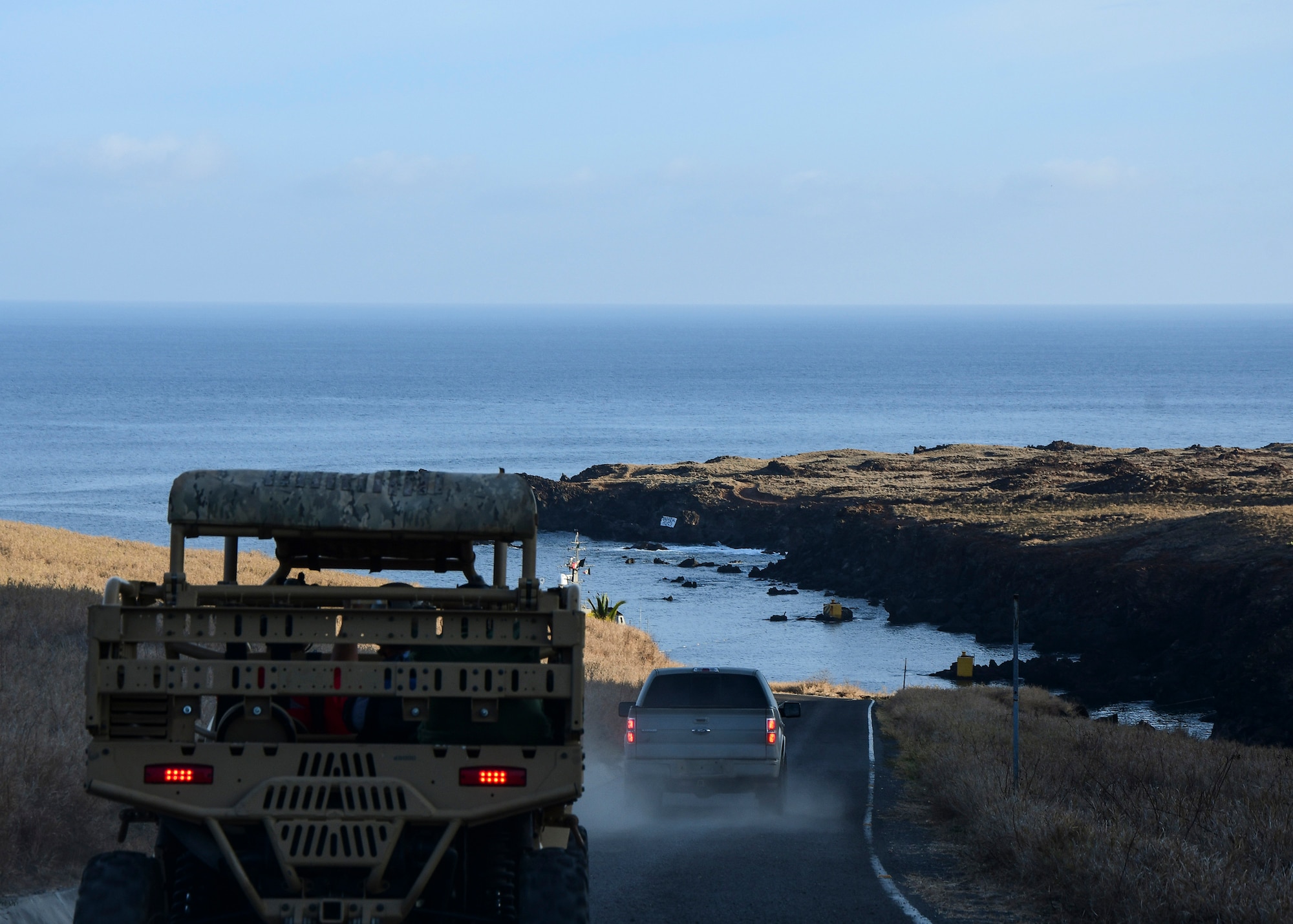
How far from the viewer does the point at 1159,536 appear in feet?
224

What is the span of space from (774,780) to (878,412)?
187890mm

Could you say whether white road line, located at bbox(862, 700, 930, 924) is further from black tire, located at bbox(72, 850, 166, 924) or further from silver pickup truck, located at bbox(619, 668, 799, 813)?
black tire, located at bbox(72, 850, 166, 924)

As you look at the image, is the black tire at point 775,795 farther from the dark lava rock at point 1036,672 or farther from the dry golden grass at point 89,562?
the dark lava rock at point 1036,672

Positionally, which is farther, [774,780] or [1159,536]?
[1159,536]

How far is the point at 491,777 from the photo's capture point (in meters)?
6.28

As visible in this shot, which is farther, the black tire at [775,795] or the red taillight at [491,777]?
the black tire at [775,795]

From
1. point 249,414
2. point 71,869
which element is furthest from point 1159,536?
point 249,414

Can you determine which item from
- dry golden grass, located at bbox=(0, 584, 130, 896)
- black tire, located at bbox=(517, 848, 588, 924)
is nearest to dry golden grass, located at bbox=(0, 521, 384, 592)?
dry golden grass, located at bbox=(0, 584, 130, 896)

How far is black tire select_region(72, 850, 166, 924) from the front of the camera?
6.12 m

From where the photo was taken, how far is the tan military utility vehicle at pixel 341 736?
6.05 m

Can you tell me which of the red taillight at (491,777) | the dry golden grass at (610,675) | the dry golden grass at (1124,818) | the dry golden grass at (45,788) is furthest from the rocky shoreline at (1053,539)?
the red taillight at (491,777)

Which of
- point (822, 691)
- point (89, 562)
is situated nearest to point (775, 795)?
A: point (89, 562)

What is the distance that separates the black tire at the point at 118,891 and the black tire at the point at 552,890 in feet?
5.62

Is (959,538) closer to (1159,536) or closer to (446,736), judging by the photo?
(1159,536)
